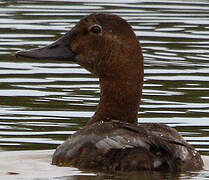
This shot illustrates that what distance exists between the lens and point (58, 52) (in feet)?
39.3

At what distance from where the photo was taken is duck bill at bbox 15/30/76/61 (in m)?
11.9

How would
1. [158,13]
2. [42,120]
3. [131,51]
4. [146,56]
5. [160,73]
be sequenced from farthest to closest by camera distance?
1. [158,13]
2. [146,56]
3. [160,73]
4. [42,120]
5. [131,51]

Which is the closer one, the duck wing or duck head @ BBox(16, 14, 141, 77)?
the duck wing

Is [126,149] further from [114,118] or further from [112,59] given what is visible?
[112,59]

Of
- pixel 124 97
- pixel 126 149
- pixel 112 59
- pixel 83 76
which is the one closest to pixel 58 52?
pixel 112 59

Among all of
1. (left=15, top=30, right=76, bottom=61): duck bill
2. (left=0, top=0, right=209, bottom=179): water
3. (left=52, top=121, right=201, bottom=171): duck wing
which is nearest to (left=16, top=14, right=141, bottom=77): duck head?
(left=15, top=30, right=76, bottom=61): duck bill

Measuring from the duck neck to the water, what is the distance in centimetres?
95

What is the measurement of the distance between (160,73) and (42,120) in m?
3.35

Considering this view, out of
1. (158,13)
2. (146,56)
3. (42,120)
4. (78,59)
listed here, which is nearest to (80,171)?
(78,59)

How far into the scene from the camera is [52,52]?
474 inches

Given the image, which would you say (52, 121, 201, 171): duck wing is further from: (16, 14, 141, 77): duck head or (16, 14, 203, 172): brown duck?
(16, 14, 141, 77): duck head

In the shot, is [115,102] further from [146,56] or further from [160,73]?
[146,56]

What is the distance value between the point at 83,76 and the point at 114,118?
15.5 ft

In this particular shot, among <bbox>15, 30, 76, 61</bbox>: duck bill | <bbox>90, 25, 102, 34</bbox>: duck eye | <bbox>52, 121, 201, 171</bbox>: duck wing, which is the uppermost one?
<bbox>90, 25, 102, 34</bbox>: duck eye
